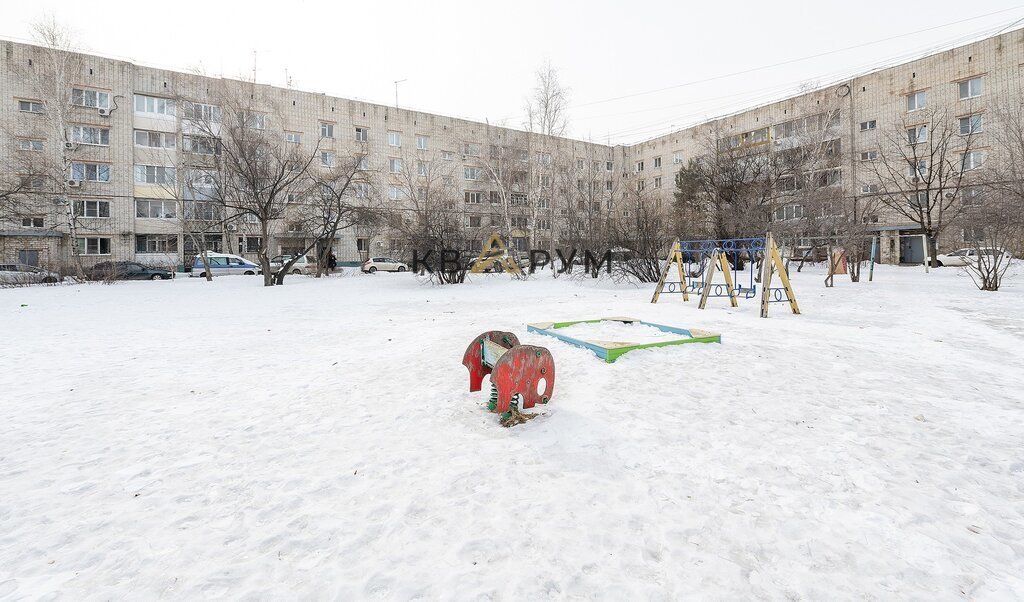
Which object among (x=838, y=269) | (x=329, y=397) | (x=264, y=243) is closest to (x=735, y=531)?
Result: (x=329, y=397)

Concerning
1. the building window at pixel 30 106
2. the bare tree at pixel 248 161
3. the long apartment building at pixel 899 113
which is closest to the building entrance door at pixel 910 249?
the long apartment building at pixel 899 113

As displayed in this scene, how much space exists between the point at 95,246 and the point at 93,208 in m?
2.77

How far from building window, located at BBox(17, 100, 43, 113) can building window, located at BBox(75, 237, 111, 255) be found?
9.23 metres

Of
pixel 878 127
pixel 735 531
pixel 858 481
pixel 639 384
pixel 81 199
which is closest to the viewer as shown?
pixel 735 531

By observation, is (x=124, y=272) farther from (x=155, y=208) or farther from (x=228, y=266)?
(x=155, y=208)

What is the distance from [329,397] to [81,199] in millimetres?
42580

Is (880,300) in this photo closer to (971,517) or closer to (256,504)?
(971,517)

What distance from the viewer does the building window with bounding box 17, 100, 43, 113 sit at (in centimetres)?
3331

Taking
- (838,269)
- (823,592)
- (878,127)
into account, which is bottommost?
(823,592)

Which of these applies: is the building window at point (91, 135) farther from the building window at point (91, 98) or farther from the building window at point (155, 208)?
the building window at point (155, 208)

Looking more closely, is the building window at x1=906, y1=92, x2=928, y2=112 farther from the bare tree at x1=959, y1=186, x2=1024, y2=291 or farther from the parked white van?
the parked white van

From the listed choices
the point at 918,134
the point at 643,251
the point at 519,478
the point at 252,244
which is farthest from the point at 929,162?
the point at 252,244

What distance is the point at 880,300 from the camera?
13.4 metres

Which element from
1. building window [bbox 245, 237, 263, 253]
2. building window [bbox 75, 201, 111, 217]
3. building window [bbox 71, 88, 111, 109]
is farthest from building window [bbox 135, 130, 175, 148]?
building window [bbox 245, 237, 263, 253]
